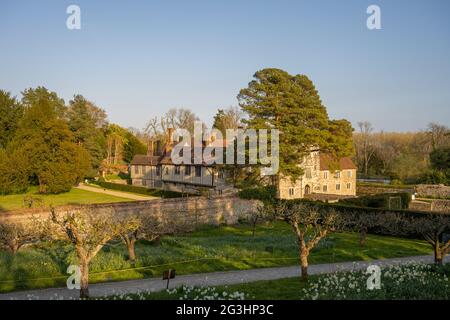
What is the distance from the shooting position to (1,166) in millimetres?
43188

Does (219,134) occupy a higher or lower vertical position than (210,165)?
higher

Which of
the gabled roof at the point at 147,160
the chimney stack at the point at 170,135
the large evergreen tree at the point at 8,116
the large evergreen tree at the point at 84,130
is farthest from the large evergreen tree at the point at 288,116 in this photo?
the large evergreen tree at the point at 8,116

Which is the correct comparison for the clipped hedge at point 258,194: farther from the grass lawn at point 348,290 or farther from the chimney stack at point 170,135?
the chimney stack at point 170,135

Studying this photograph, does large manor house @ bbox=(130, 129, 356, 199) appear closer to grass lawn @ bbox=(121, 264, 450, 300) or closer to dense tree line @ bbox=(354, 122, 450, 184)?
dense tree line @ bbox=(354, 122, 450, 184)

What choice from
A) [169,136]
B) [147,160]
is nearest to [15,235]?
[169,136]

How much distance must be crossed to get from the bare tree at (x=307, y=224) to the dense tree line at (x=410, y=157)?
1214 inches

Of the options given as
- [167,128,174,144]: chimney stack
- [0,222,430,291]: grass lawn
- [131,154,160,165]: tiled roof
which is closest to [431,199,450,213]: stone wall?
[0,222,430,291]: grass lawn

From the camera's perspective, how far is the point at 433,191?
49719mm

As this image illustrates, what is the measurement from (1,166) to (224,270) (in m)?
34.6

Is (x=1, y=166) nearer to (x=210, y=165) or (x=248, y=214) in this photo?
(x=210, y=165)

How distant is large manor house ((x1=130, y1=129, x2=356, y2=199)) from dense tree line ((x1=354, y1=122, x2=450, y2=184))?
11.3 metres

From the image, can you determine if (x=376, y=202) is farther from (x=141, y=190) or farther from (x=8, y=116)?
(x=8, y=116)
